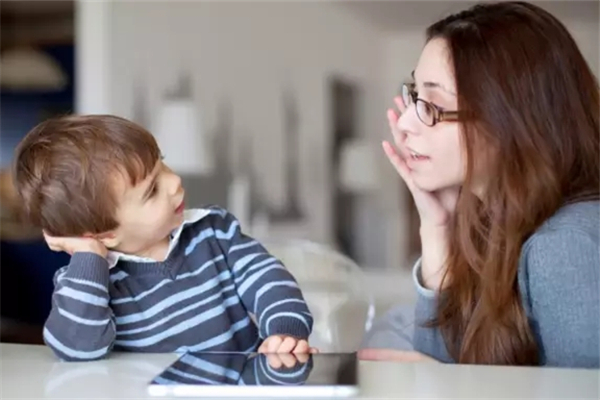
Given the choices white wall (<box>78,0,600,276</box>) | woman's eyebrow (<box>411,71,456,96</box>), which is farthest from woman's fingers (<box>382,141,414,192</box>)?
white wall (<box>78,0,600,276</box>)

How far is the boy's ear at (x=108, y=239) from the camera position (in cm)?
76

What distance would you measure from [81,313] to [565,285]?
403mm

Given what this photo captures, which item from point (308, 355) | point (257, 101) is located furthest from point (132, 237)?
point (257, 101)

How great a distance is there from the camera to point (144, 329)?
78cm

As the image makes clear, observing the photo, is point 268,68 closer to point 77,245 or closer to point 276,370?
point 77,245

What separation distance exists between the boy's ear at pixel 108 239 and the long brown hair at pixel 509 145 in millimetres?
321

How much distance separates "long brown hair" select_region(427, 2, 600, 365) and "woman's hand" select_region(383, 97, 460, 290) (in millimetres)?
65

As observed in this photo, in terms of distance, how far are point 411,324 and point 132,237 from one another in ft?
1.13

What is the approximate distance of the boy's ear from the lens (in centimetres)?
76

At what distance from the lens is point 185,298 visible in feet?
2.61

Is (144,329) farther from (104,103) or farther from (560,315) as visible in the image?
(104,103)

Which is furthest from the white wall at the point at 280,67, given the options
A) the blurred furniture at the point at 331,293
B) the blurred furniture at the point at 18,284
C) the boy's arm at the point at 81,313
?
the boy's arm at the point at 81,313

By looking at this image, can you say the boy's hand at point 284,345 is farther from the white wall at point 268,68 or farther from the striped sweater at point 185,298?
the white wall at point 268,68

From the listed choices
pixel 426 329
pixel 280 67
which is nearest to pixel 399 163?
pixel 426 329
